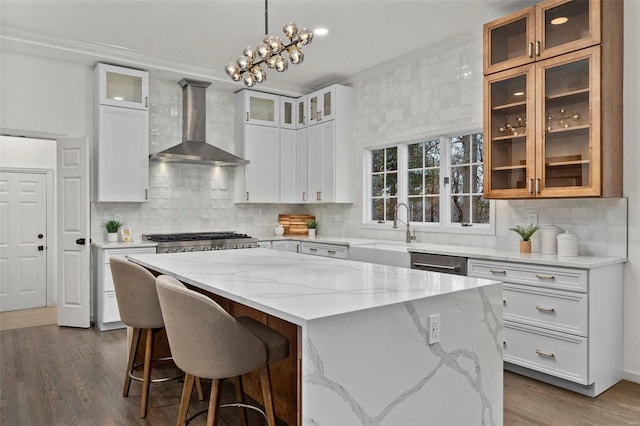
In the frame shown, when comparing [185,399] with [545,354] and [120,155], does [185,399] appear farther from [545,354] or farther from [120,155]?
[120,155]

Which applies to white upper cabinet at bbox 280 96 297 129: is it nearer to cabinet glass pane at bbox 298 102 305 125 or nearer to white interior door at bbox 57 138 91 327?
cabinet glass pane at bbox 298 102 305 125

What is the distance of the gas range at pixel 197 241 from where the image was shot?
4.85 m

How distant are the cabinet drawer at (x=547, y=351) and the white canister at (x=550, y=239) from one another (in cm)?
66

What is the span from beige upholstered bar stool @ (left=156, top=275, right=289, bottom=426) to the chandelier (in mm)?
1492

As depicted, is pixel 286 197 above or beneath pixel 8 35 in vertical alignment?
beneath

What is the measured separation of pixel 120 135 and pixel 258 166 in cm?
171

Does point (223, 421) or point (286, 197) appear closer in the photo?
point (223, 421)

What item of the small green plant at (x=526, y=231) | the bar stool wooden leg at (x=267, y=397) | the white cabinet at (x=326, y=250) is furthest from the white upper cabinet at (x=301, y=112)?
the bar stool wooden leg at (x=267, y=397)

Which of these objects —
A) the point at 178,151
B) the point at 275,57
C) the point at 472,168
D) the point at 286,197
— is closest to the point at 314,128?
the point at 286,197

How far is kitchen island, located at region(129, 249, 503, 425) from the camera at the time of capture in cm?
154

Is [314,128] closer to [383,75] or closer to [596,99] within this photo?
[383,75]

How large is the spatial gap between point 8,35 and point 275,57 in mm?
3172

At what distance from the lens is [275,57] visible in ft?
8.95

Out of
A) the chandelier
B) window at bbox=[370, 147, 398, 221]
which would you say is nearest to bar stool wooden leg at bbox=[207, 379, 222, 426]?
the chandelier
